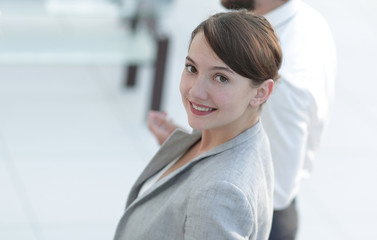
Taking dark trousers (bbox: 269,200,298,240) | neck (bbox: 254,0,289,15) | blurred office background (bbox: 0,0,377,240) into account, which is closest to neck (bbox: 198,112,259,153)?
neck (bbox: 254,0,289,15)

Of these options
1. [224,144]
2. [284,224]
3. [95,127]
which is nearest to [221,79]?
[224,144]

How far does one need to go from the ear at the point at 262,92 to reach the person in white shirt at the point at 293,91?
1.54ft

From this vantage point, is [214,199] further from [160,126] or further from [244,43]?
[160,126]

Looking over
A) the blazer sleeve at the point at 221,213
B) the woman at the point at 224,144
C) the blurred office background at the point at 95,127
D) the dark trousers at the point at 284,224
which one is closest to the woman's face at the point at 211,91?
the woman at the point at 224,144

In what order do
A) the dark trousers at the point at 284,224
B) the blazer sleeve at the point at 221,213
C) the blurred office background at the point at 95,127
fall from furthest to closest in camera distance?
the blurred office background at the point at 95,127 → the dark trousers at the point at 284,224 → the blazer sleeve at the point at 221,213

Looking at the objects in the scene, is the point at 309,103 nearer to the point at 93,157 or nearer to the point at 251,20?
the point at 251,20

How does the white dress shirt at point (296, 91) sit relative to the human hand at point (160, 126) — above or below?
above

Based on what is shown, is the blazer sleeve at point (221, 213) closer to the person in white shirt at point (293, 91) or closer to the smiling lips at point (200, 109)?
the smiling lips at point (200, 109)

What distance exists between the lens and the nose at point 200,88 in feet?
4.96

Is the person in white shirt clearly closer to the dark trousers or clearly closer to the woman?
the dark trousers

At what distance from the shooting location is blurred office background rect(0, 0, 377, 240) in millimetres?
3537

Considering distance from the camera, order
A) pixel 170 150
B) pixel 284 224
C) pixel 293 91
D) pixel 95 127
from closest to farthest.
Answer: pixel 170 150 → pixel 293 91 → pixel 284 224 → pixel 95 127

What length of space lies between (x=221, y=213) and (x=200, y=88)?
0.86 ft

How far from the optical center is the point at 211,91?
4.96ft
